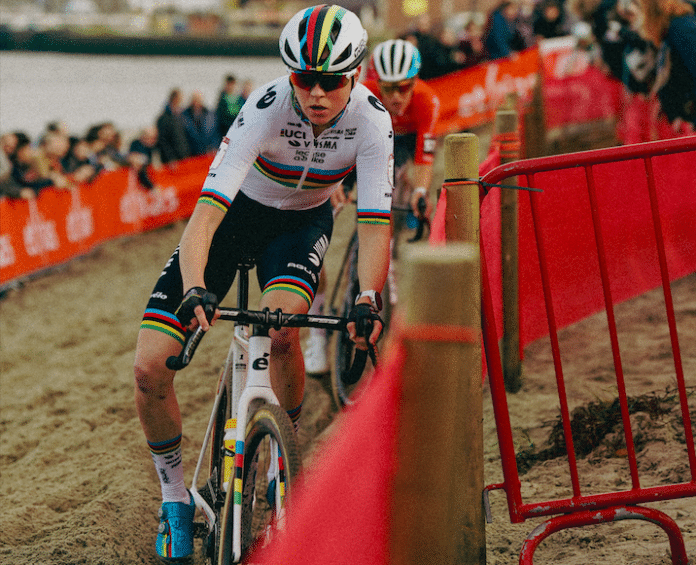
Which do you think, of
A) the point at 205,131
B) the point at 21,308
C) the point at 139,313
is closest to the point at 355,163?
the point at 139,313

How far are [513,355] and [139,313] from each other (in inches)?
195

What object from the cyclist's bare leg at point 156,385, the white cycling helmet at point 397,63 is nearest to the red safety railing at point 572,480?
the cyclist's bare leg at point 156,385

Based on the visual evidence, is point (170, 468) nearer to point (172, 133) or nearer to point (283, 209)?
point (283, 209)

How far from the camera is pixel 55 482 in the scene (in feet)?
14.6

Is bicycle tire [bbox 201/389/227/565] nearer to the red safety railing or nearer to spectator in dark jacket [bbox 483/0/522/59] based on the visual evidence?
the red safety railing

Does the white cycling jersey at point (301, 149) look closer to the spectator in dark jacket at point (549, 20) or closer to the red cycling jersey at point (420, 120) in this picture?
the red cycling jersey at point (420, 120)

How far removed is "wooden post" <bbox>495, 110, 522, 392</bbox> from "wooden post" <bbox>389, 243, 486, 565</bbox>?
8.40 ft

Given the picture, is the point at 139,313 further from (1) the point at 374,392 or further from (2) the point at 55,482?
(1) the point at 374,392

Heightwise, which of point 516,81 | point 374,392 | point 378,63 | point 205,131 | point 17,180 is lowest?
point 374,392

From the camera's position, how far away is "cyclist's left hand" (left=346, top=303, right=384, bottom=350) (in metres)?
2.59

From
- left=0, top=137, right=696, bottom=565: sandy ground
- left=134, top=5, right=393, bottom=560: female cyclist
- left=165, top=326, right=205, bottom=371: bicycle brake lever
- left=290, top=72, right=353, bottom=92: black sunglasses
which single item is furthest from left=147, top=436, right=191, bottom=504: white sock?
left=290, top=72, right=353, bottom=92: black sunglasses

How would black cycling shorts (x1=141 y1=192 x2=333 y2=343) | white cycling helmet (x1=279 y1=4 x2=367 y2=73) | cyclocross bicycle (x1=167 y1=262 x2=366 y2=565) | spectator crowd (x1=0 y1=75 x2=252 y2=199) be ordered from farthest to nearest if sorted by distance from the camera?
spectator crowd (x1=0 y1=75 x2=252 y2=199) → black cycling shorts (x1=141 y1=192 x2=333 y2=343) → white cycling helmet (x1=279 y1=4 x2=367 y2=73) → cyclocross bicycle (x1=167 y1=262 x2=366 y2=565)

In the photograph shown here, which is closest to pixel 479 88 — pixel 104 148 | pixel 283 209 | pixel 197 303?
pixel 104 148

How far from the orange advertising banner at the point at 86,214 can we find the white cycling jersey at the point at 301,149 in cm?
719
